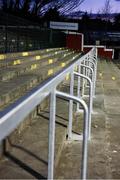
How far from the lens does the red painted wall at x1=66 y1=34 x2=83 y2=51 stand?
133ft

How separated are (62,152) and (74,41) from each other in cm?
3560

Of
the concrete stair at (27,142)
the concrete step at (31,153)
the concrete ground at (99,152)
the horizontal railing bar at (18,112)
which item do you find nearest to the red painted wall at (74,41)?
the concrete ground at (99,152)

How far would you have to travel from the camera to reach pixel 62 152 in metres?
6.20

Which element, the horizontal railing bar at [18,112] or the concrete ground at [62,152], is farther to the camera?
the concrete ground at [62,152]

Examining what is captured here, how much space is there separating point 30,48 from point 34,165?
55.0 feet

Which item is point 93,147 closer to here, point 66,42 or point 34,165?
point 34,165

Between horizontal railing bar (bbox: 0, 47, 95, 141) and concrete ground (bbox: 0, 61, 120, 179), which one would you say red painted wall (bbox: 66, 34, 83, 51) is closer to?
concrete ground (bbox: 0, 61, 120, 179)

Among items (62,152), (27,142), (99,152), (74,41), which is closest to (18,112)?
(27,142)

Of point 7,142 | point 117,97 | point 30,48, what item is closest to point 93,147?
point 7,142

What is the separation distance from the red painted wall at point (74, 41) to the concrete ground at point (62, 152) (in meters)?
32.1

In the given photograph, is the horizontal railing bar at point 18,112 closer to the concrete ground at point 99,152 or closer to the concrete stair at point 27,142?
the concrete stair at point 27,142

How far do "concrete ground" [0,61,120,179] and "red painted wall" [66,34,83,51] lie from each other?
105ft

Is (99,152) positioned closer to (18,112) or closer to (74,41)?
(18,112)

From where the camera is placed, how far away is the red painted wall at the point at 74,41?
40562mm
